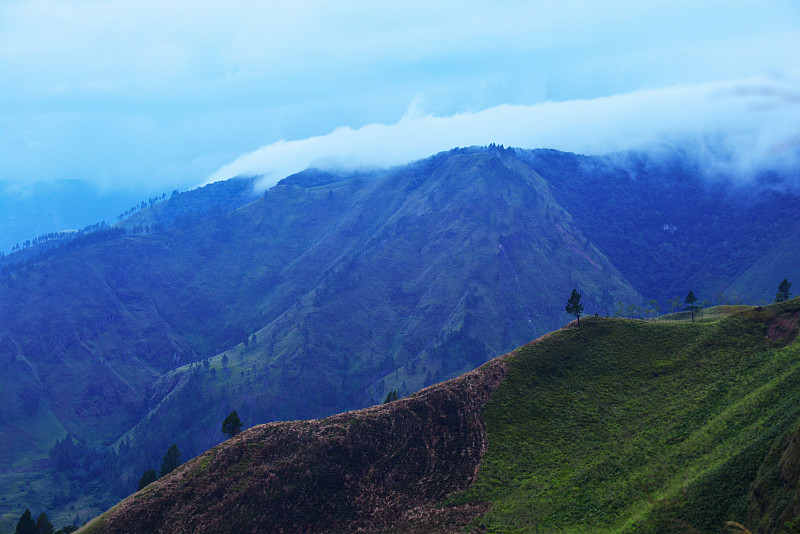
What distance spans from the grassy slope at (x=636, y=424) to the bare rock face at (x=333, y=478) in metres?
5.32

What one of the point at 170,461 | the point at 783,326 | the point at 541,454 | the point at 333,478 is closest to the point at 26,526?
the point at 170,461

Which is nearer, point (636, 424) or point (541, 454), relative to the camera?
point (541, 454)

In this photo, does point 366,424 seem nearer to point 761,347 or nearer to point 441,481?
point 441,481

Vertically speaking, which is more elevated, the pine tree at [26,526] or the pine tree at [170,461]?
the pine tree at [26,526]

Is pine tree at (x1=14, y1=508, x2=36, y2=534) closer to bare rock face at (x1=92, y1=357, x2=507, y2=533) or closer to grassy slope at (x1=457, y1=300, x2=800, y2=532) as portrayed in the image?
bare rock face at (x1=92, y1=357, x2=507, y2=533)

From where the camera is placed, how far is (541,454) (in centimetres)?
9431

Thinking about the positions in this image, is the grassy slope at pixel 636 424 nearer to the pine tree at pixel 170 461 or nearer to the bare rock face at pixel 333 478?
the bare rock face at pixel 333 478

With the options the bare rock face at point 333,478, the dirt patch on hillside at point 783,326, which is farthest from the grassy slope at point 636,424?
the bare rock face at point 333,478

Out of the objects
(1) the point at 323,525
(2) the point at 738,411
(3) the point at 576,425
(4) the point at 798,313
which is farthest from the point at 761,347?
(1) the point at 323,525

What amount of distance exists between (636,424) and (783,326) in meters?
41.3

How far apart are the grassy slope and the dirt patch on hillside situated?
1.40 m

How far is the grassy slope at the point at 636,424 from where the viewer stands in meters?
70.4

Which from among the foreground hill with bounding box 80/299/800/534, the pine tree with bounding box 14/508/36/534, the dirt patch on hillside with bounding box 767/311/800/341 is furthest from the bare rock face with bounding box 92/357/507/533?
the dirt patch on hillside with bounding box 767/311/800/341

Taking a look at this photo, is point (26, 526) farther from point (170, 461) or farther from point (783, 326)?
point (783, 326)
